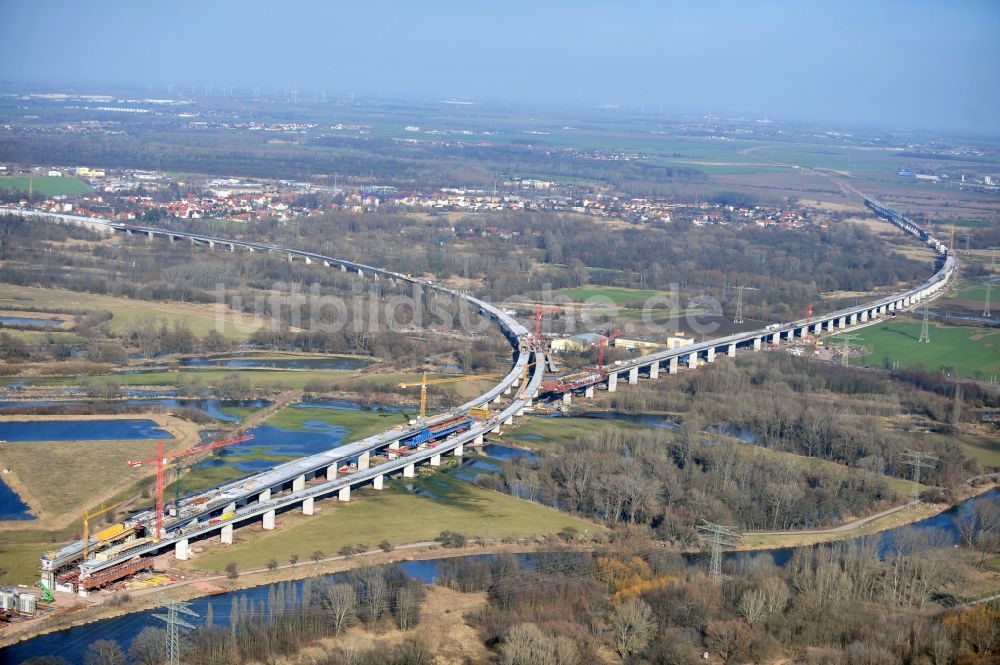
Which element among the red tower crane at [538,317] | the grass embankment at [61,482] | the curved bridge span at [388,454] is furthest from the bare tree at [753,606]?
the red tower crane at [538,317]

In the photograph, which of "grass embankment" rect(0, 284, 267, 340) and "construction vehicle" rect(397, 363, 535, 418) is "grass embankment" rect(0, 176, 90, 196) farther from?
"construction vehicle" rect(397, 363, 535, 418)

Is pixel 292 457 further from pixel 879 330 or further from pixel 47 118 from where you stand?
pixel 47 118

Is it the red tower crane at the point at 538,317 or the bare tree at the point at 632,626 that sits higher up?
the red tower crane at the point at 538,317

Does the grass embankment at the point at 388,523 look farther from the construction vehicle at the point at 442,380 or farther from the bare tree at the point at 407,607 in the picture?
the construction vehicle at the point at 442,380

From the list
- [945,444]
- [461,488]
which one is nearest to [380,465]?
[461,488]

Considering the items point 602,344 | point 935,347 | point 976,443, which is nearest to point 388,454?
point 602,344

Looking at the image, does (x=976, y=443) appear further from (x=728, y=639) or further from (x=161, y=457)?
(x=161, y=457)
